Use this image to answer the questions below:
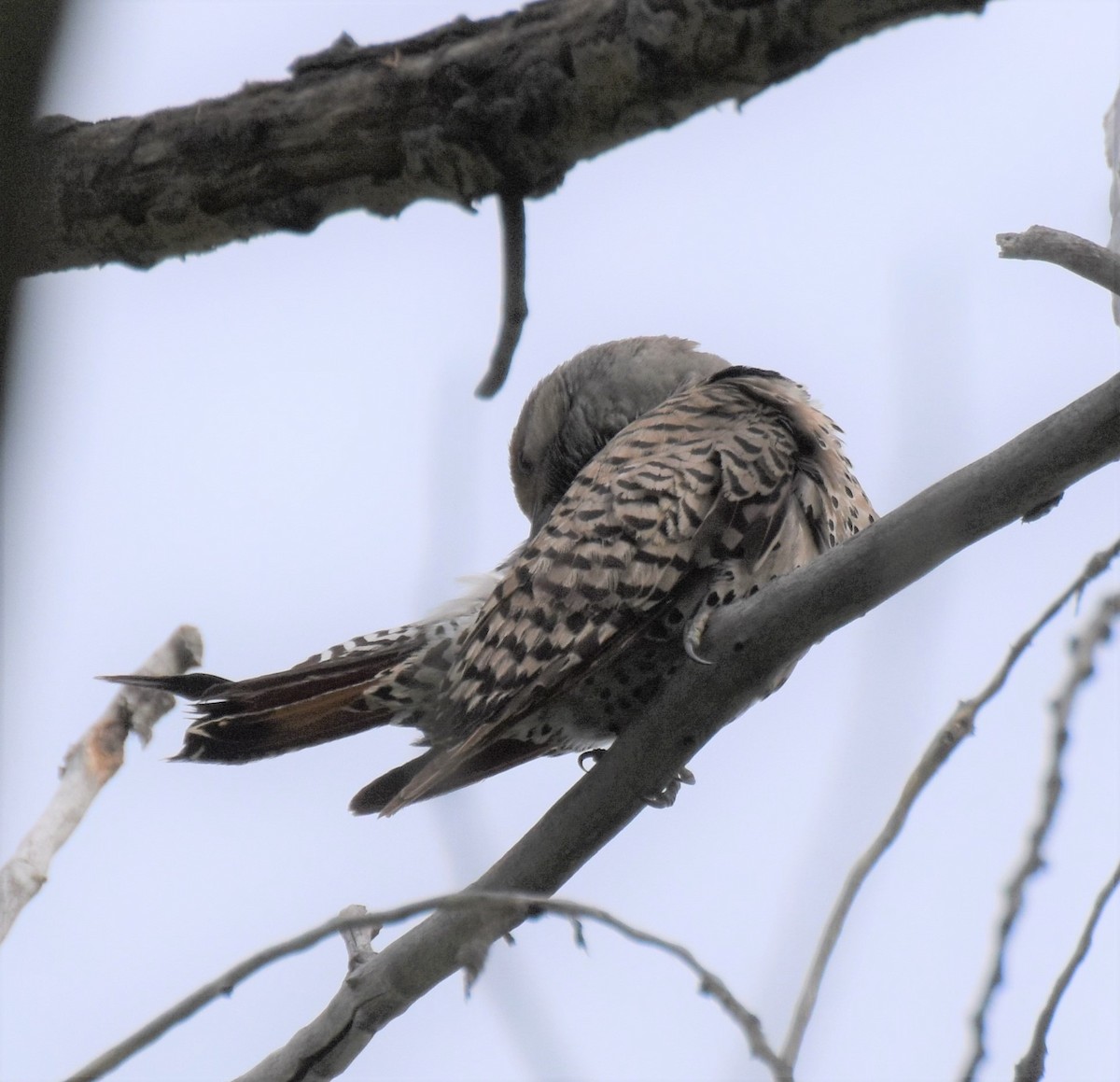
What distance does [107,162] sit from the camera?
9.27 feet

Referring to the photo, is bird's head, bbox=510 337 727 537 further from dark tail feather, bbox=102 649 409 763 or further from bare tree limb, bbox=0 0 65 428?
bare tree limb, bbox=0 0 65 428

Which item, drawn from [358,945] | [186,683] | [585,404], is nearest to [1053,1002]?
[358,945]

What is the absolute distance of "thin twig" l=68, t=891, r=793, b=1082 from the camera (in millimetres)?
1584

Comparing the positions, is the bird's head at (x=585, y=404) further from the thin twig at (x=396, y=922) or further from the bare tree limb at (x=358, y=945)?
the thin twig at (x=396, y=922)

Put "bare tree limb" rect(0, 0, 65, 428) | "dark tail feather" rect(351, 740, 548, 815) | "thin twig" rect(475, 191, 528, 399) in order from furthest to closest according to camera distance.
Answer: "dark tail feather" rect(351, 740, 548, 815)
"thin twig" rect(475, 191, 528, 399)
"bare tree limb" rect(0, 0, 65, 428)

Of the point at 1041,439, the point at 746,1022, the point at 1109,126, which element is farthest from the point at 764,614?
the point at 1109,126

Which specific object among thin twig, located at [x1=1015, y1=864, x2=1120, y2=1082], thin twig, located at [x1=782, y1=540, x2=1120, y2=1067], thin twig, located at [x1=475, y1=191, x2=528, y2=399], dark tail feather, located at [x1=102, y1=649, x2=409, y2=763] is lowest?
thin twig, located at [x1=1015, y1=864, x2=1120, y2=1082]

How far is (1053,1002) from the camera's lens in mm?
1971

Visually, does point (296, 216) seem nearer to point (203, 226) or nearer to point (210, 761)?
point (203, 226)

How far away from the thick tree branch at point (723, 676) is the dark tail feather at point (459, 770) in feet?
2.45

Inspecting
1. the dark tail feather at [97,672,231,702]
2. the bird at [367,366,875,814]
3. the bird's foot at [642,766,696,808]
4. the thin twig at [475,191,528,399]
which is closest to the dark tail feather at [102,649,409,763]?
the dark tail feather at [97,672,231,702]

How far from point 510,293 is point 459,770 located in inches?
45.2

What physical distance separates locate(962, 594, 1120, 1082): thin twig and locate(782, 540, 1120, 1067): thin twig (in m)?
0.12

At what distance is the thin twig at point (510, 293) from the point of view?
2764 mm
